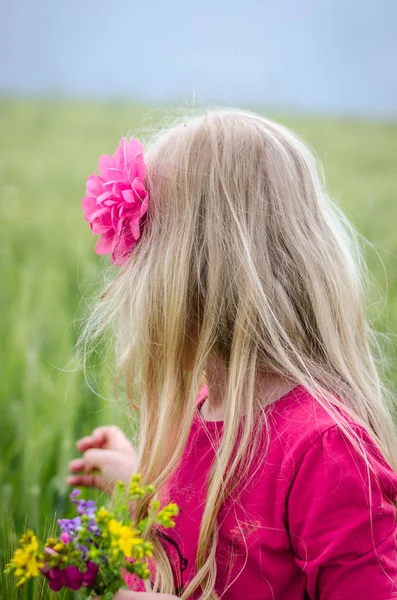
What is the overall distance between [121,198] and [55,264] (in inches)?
67.4

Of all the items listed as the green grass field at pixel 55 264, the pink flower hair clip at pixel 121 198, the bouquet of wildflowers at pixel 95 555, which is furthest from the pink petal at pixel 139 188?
the bouquet of wildflowers at pixel 95 555

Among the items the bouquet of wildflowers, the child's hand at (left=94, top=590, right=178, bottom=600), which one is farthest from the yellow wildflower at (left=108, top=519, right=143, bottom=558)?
the child's hand at (left=94, top=590, right=178, bottom=600)

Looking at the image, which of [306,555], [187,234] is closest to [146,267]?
[187,234]

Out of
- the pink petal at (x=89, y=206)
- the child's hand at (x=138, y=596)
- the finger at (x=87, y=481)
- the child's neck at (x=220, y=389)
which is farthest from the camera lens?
the finger at (x=87, y=481)

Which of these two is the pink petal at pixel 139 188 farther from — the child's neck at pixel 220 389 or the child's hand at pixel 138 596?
the child's hand at pixel 138 596

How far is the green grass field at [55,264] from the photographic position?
5.17ft

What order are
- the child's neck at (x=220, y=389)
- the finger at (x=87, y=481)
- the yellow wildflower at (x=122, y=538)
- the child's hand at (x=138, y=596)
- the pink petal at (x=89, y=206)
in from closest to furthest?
the yellow wildflower at (x=122, y=538)
the child's hand at (x=138, y=596)
the child's neck at (x=220, y=389)
the pink petal at (x=89, y=206)
the finger at (x=87, y=481)

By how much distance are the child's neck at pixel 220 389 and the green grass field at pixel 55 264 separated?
0.32 meters

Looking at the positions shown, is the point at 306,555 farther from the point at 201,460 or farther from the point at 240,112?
the point at 240,112

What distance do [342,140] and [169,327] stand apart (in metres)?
3.33

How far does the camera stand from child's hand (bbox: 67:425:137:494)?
1.43 m

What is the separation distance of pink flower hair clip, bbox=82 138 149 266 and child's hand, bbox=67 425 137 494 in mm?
444

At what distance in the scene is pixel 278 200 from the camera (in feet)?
3.75

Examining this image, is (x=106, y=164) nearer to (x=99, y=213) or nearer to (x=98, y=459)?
(x=99, y=213)
